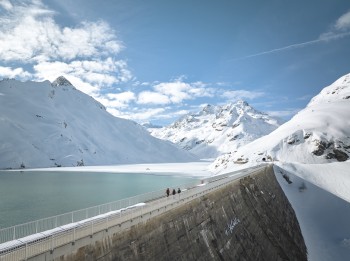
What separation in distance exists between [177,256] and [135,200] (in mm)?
8556

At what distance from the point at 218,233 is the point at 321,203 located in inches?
2023

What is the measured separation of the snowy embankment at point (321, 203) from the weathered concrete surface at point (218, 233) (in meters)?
3.59

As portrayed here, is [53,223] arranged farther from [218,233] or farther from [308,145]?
[308,145]

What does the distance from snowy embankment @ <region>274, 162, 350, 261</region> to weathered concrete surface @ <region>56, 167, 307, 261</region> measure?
3.59 m

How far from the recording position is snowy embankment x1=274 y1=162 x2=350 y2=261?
59344mm

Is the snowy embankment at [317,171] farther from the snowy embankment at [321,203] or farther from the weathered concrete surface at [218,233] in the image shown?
the weathered concrete surface at [218,233]

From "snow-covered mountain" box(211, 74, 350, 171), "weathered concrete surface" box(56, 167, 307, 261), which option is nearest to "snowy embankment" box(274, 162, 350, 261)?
"weathered concrete surface" box(56, 167, 307, 261)

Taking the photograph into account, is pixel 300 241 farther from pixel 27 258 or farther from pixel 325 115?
pixel 325 115

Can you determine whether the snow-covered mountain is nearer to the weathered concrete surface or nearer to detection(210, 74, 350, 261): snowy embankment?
detection(210, 74, 350, 261): snowy embankment

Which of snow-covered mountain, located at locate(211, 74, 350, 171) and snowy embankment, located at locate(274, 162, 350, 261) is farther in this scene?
snow-covered mountain, located at locate(211, 74, 350, 171)

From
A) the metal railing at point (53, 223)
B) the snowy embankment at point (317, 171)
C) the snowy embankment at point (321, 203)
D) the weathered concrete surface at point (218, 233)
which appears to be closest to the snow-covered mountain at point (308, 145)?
the snowy embankment at point (317, 171)

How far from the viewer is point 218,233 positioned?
34.9 m

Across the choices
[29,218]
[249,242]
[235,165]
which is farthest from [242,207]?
[235,165]

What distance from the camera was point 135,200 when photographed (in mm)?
32344
